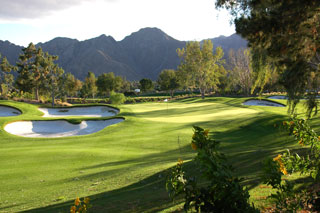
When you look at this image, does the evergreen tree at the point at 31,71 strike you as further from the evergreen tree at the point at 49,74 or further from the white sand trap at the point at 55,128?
the white sand trap at the point at 55,128

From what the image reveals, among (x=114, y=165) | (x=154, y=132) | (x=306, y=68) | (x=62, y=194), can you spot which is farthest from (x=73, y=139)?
(x=306, y=68)

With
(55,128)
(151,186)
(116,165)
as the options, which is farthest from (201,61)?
Result: (151,186)

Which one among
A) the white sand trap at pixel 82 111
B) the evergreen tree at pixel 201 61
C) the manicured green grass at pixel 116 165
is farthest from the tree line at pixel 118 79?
the manicured green grass at pixel 116 165

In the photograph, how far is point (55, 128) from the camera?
26.4 meters

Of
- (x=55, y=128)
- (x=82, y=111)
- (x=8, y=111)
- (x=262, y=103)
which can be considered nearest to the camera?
(x=55, y=128)

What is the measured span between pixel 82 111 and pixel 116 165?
29138 mm

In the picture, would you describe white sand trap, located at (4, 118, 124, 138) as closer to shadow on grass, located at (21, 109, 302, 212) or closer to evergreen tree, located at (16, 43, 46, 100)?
shadow on grass, located at (21, 109, 302, 212)

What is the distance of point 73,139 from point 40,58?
32707 mm

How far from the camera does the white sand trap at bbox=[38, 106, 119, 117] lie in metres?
37.4

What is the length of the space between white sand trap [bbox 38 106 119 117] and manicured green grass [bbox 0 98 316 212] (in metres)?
14.6

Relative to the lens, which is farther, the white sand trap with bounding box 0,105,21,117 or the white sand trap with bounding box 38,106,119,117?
the white sand trap with bounding box 38,106,119,117

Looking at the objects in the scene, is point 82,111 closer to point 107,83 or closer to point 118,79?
point 107,83

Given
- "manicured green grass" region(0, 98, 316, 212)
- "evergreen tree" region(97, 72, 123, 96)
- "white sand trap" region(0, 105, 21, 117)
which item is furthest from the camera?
"evergreen tree" region(97, 72, 123, 96)

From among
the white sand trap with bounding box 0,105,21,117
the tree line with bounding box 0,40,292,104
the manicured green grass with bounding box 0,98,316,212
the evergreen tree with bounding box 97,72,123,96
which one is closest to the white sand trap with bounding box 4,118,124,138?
the manicured green grass with bounding box 0,98,316,212
